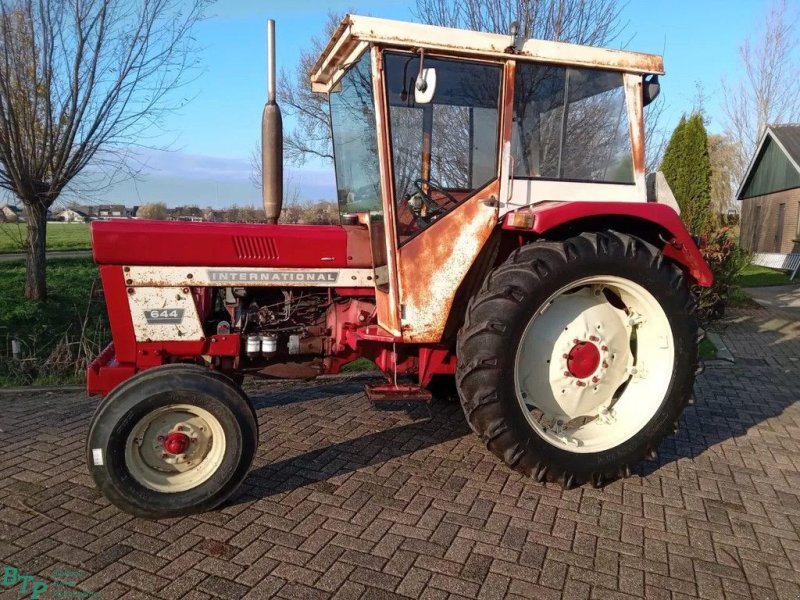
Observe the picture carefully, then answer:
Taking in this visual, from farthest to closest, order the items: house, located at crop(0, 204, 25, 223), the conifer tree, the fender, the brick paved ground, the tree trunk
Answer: the conifer tree < house, located at crop(0, 204, 25, 223) < the tree trunk < the fender < the brick paved ground

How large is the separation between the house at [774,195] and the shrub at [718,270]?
1175cm

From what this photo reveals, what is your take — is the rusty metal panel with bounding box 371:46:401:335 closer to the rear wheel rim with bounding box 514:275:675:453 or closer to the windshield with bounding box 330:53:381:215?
the windshield with bounding box 330:53:381:215

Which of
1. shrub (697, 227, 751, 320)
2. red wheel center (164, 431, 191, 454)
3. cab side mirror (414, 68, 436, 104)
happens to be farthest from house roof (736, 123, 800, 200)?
red wheel center (164, 431, 191, 454)

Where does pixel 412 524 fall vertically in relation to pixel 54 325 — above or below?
below

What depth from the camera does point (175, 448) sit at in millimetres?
3256

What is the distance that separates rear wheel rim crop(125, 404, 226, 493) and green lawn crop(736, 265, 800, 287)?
48.7 ft

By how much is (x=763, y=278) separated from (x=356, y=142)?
17052 millimetres

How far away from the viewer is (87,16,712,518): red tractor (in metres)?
3.31

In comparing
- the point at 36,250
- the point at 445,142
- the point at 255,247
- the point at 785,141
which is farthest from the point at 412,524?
the point at 785,141

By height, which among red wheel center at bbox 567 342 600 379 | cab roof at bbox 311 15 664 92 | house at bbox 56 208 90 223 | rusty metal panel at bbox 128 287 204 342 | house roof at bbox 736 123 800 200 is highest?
house roof at bbox 736 123 800 200

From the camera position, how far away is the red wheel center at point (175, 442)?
3.25 meters

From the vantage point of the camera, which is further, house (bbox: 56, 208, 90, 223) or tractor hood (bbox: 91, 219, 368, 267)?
house (bbox: 56, 208, 90, 223)

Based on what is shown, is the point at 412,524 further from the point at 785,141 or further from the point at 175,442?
the point at 785,141

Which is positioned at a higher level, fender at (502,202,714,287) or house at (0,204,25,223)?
house at (0,204,25,223)
